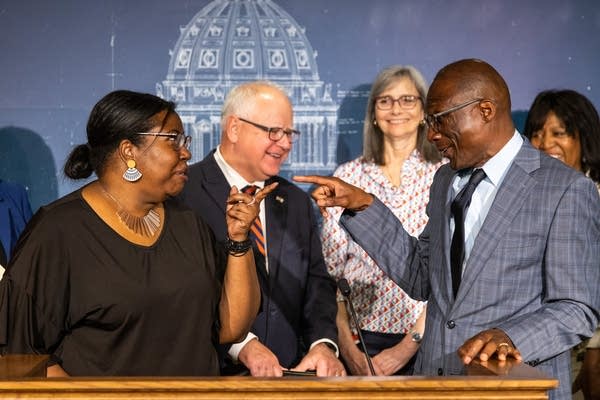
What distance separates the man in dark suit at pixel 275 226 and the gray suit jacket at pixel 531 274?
3.37 feet

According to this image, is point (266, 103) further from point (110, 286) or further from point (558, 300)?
point (558, 300)

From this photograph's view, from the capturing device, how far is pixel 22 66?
4.71m

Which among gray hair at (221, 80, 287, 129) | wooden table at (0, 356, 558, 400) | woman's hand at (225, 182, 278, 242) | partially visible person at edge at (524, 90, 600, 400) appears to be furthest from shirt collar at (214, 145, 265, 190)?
wooden table at (0, 356, 558, 400)

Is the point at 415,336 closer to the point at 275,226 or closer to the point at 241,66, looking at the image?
the point at 275,226

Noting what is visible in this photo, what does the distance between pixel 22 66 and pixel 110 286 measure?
2.34m

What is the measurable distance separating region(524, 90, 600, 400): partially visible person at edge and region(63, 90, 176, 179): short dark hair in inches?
83.7

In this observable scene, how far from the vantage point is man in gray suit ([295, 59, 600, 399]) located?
255cm

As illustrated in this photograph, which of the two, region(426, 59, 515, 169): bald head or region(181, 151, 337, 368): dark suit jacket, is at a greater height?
region(426, 59, 515, 169): bald head

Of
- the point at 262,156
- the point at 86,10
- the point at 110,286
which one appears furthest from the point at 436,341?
the point at 86,10

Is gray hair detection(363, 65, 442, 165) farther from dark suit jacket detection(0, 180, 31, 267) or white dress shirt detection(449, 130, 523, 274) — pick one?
dark suit jacket detection(0, 180, 31, 267)

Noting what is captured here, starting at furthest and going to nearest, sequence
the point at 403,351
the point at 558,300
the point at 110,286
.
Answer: the point at 403,351 → the point at 110,286 → the point at 558,300

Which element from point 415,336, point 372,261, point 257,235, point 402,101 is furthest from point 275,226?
point 402,101

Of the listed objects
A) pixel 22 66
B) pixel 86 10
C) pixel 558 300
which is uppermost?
pixel 86 10

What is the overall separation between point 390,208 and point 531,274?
1547mm
